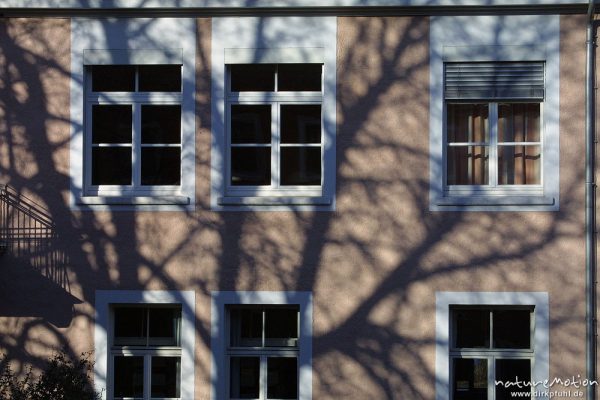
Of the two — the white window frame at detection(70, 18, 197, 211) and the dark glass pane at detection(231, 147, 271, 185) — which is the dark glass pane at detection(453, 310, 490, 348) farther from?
the white window frame at detection(70, 18, 197, 211)

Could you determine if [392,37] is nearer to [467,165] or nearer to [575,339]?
[467,165]

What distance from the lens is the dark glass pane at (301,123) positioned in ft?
41.9

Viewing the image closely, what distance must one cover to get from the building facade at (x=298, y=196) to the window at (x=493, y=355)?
1.0 inches

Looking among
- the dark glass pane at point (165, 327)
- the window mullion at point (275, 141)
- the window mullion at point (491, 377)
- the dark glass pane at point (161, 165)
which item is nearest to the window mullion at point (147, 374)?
the dark glass pane at point (165, 327)

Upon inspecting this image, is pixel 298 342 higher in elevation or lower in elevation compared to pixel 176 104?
lower

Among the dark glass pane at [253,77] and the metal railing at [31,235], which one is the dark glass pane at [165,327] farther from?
the dark glass pane at [253,77]

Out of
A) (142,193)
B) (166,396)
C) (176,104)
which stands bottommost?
(166,396)

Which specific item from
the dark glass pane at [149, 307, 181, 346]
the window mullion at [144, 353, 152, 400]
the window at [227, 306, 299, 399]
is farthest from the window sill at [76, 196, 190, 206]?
the window mullion at [144, 353, 152, 400]

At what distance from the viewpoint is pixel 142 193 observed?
1280 centimetres

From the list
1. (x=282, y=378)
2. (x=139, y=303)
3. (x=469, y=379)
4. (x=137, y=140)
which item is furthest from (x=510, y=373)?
(x=137, y=140)

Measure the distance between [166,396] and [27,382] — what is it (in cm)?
154

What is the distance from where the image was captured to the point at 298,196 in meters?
12.6

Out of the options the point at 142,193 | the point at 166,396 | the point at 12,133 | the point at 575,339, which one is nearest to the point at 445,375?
the point at 575,339

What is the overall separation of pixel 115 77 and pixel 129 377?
339 cm
